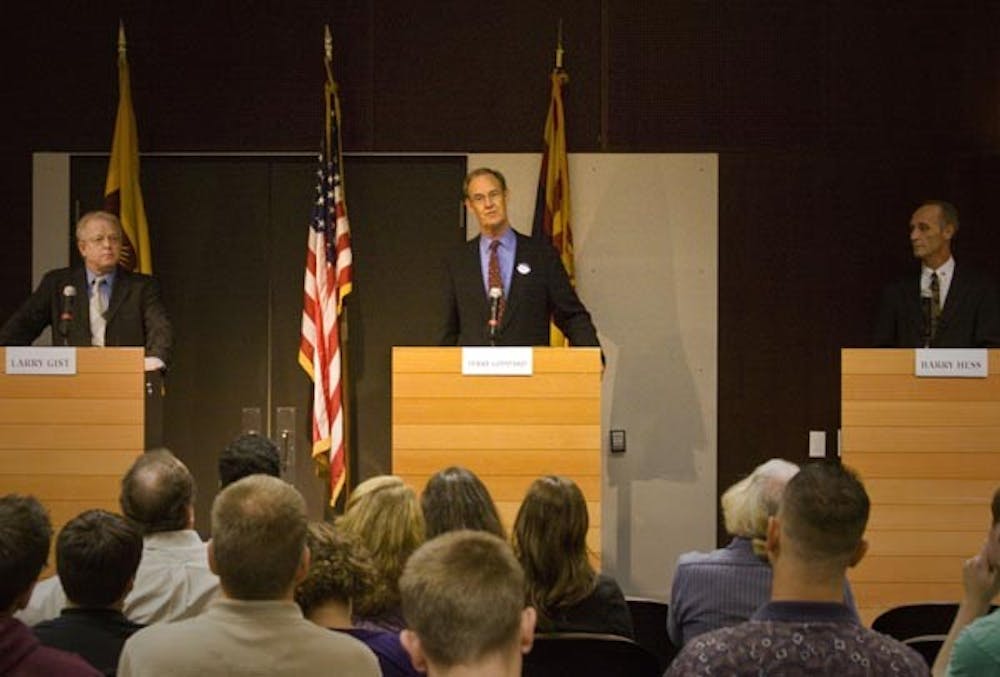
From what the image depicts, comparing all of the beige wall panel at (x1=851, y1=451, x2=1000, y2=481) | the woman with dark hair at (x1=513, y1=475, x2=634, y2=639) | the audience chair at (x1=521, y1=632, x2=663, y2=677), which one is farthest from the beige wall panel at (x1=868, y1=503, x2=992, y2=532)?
the audience chair at (x1=521, y1=632, x2=663, y2=677)

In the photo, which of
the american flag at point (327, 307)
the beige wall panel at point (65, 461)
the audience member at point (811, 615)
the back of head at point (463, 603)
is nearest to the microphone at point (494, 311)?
the american flag at point (327, 307)

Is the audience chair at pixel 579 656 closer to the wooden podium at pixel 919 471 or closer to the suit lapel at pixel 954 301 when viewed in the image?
the wooden podium at pixel 919 471

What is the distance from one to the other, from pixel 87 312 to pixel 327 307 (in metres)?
1.24

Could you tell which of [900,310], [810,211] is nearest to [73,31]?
[810,211]

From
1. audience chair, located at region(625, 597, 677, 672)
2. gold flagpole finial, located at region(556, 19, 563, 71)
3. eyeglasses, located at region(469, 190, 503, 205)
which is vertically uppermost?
gold flagpole finial, located at region(556, 19, 563, 71)

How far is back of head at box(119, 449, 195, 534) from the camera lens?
4082 mm

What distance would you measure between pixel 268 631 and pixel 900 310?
537 cm

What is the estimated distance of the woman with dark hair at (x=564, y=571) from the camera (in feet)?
12.3

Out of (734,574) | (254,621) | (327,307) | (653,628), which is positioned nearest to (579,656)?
(734,574)

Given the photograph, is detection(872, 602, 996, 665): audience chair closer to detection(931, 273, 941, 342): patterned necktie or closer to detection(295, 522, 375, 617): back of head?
detection(295, 522, 375, 617): back of head

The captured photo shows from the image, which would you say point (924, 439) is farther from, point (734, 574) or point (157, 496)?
point (157, 496)

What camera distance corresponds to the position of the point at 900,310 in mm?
7352

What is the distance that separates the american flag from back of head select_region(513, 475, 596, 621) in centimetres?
364

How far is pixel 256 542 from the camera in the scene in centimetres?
268
